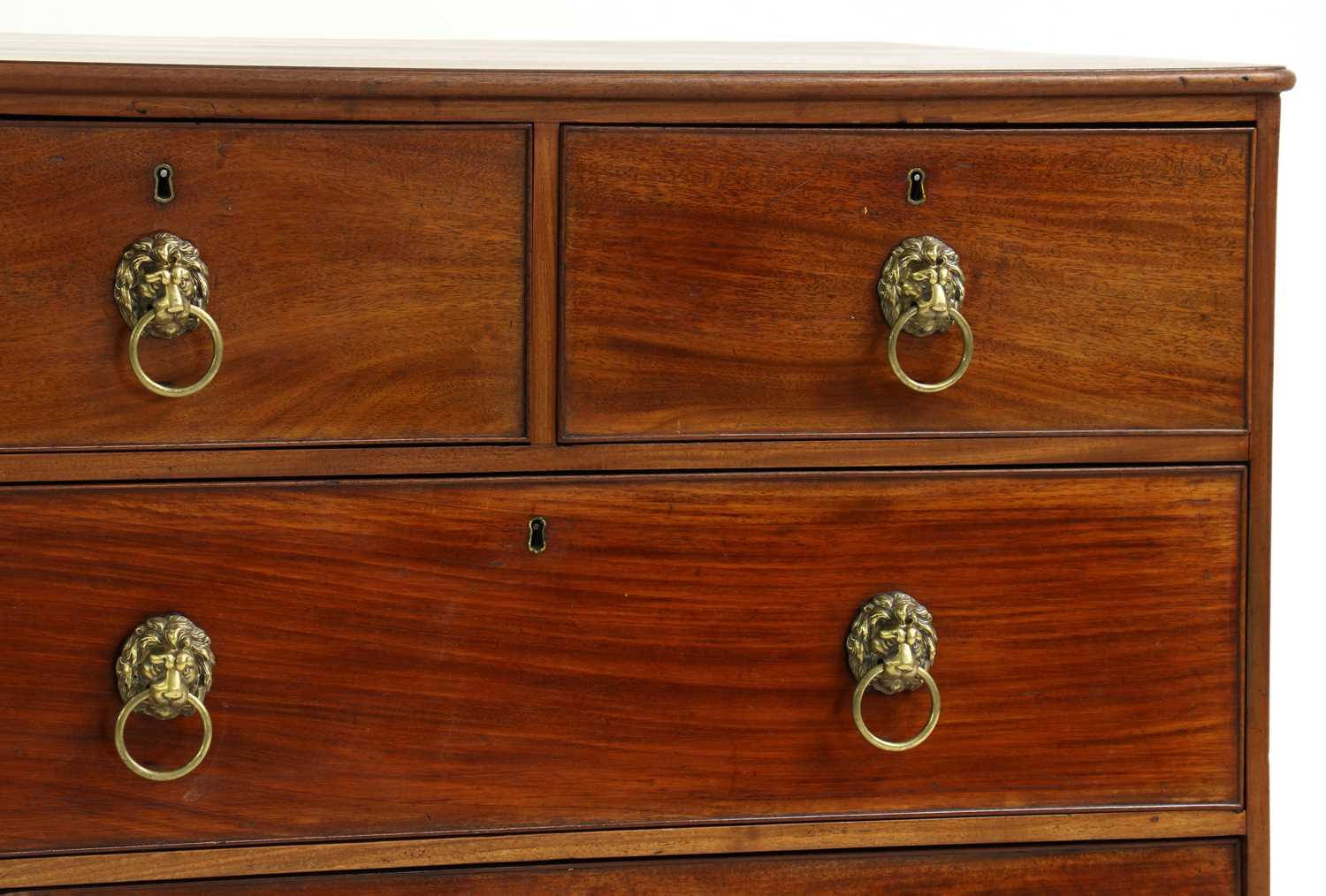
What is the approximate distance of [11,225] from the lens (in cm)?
114

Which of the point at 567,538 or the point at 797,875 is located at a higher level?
the point at 567,538

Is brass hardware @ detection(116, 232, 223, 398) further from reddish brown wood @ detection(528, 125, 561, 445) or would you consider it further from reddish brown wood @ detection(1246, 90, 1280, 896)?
reddish brown wood @ detection(1246, 90, 1280, 896)

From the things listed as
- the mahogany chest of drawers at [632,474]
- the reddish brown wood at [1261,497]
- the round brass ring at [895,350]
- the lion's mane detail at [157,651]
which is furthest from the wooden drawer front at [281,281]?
the reddish brown wood at [1261,497]

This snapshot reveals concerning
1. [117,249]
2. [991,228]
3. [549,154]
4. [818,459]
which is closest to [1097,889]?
[818,459]


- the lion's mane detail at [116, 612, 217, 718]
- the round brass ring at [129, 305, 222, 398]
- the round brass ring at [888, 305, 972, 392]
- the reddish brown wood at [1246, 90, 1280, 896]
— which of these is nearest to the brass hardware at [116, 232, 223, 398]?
the round brass ring at [129, 305, 222, 398]

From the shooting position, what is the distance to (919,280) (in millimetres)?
1204

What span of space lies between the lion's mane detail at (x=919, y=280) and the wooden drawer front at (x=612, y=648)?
113 mm

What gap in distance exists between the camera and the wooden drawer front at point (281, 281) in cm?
115

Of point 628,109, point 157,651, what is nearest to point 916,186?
point 628,109

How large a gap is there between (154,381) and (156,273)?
74 mm

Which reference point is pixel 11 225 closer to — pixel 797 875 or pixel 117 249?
pixel 117 249

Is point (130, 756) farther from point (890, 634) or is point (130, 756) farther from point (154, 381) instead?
point (890, 634)

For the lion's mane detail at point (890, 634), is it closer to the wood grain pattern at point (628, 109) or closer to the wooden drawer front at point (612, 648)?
the wooden drawer front at point (612, 648)

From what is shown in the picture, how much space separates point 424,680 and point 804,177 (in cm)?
43
